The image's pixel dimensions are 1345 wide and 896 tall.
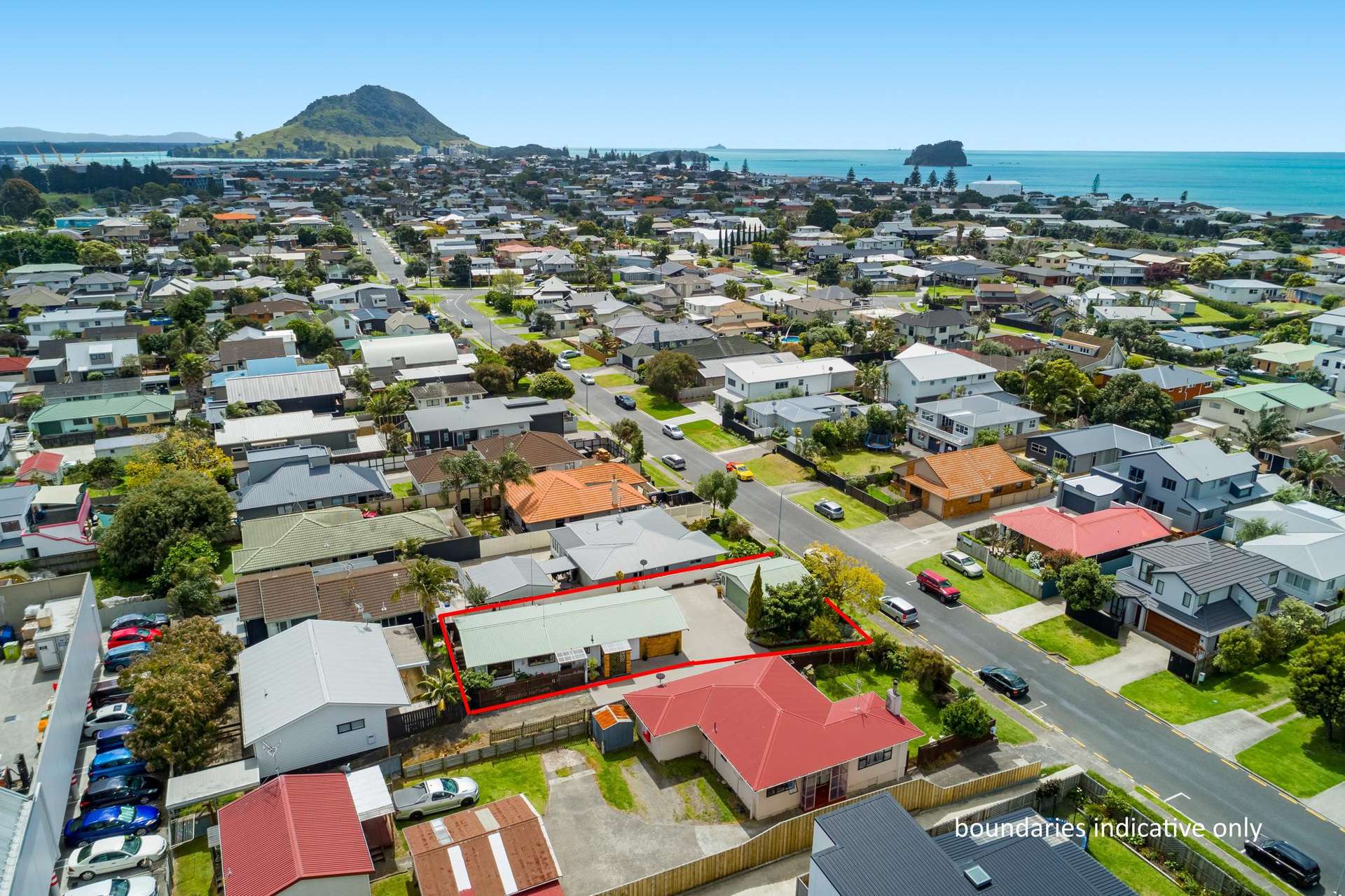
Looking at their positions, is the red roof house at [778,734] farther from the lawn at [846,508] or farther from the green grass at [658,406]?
the green grass at [658,406]

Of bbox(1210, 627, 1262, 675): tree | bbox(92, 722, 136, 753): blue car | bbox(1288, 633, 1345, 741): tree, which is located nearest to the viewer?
bbox(92, 722, 136, 753): blue car

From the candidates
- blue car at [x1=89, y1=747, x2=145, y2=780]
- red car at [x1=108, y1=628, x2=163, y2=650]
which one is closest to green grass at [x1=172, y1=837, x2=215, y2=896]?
blue car at [x1=89, y1=747, x2=145, y2=780]

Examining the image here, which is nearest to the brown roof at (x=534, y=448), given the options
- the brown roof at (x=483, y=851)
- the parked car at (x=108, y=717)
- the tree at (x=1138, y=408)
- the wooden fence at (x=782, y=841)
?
the parked car at (x=108, y=717)

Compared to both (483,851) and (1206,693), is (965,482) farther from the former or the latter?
(483,851)

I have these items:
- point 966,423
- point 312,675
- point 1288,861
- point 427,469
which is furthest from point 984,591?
point 427,469

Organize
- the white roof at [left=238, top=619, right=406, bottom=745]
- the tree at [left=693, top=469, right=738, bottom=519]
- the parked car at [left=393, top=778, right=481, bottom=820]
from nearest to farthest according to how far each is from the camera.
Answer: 1. the parked car at [left=393, top=778, right=481, bottom=820]
2. the white roof at [left=238, top=619, right=406, bottom=745]
3. the tree at [left=693, top=469, right=738, bottom=519]

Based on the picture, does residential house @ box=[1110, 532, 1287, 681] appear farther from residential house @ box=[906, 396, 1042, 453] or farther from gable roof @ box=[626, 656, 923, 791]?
residential house @ box=[906, 396, 1042, 453]
